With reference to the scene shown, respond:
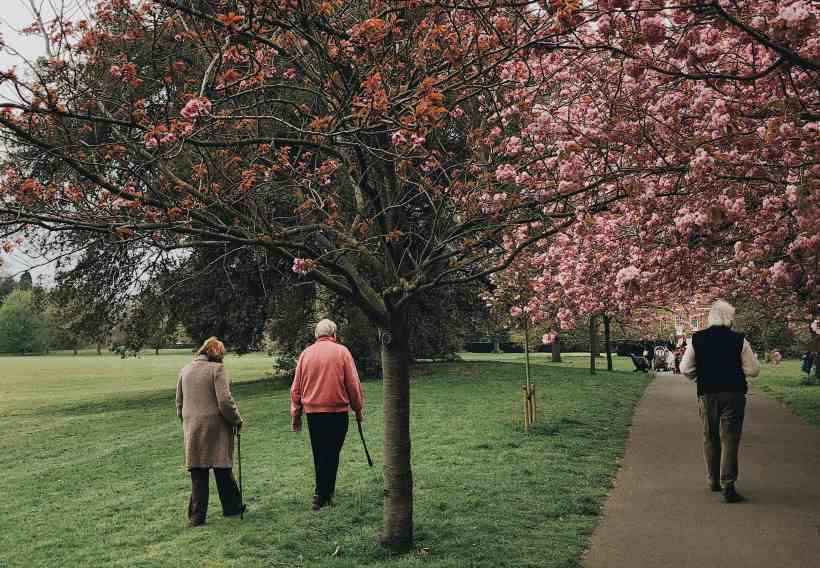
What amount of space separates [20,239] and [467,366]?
25047 millimetres

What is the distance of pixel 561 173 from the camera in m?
9.63

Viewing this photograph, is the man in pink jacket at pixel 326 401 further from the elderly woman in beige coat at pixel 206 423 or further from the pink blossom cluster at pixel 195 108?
the pink blossom cluster at pixel 195 108

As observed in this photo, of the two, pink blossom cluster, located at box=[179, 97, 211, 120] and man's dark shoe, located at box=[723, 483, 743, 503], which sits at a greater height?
pink blossom cluster, located at box=[179, 97, 211, 120]

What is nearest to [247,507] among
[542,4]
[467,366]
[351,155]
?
[351,155]

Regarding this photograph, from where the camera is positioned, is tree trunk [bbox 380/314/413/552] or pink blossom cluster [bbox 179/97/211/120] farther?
tree trunk [bbox 380/314/413/552]

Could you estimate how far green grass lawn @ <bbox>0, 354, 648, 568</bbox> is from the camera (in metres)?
6.68

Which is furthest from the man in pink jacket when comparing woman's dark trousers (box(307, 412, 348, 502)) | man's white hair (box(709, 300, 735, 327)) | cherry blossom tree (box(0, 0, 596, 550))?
man's white hair (box(709, 300, 735, 327))

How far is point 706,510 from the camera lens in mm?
7691

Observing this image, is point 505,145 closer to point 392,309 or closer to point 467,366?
point 392,309

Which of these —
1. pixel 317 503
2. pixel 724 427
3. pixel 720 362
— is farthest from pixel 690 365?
pixel 317 503

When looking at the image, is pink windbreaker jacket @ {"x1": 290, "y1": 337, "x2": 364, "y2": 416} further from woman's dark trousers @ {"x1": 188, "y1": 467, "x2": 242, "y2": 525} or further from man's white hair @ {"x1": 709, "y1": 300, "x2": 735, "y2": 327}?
man's white hair @ {"x1": 709, "y1": 300, "x2": 735, "y2": 327}

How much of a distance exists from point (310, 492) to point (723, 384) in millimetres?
4875

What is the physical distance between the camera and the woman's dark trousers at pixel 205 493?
7871 millimetres

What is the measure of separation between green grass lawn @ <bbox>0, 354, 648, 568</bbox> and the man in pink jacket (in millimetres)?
392
